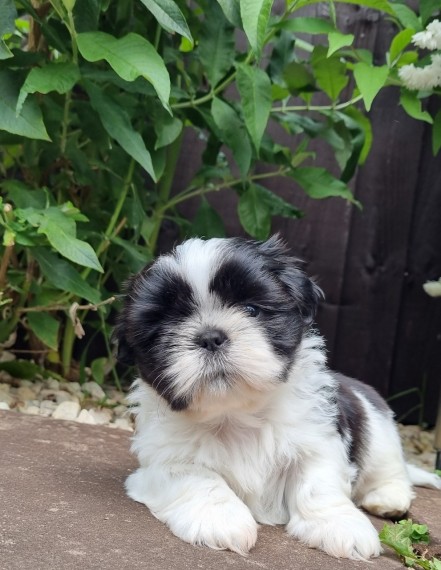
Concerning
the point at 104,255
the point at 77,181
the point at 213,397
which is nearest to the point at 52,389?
the point at 104,255

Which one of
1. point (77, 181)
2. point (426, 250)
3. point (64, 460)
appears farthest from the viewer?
point (426, 250)

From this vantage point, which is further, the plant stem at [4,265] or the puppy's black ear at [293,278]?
the plant stem at [4,265]

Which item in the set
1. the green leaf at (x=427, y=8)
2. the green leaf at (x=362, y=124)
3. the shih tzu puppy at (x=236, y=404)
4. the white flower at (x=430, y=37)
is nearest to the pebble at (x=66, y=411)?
the shih tzu puppy at (x=236, y=404)

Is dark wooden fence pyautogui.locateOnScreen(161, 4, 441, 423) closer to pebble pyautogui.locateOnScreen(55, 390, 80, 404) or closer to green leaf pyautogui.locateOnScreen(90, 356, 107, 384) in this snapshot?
green leaf pyautogui.locateOnScreen(90, 356, 107, 384)

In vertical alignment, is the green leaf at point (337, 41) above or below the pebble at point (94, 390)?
above

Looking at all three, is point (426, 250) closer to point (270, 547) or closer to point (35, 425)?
point (35, 425)

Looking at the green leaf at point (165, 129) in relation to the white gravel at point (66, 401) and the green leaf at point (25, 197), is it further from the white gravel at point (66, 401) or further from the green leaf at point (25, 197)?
the white gravel at point (66, 401)

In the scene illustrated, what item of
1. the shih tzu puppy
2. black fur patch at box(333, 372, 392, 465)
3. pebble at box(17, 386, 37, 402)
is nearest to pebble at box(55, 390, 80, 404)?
pebble at box(17, 386, 37, 402)
